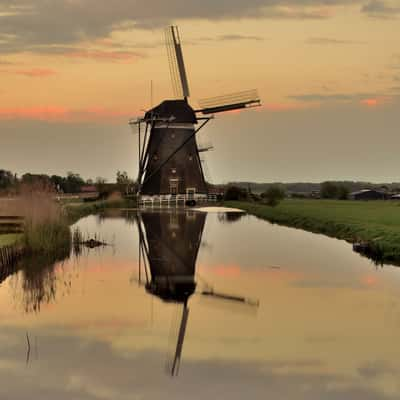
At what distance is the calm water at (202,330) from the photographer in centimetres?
901

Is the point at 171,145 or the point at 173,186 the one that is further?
the point at 173,186

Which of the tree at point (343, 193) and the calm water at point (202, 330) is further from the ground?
the tree at point (343, 193)

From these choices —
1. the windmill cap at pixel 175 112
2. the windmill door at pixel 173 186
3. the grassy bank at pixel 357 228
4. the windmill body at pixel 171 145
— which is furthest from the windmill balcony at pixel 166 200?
the grassy bank at pixel 357 228

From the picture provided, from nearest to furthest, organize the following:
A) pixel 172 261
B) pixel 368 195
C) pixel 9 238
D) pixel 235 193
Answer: pixel 172 261 < pixel 9 238 < pixel 235 193 < pixel 368 195

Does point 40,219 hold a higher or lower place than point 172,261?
higher

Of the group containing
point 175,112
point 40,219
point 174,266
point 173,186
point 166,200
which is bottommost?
point 174,266

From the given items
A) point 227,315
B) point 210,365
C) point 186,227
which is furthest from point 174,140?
point 210,365

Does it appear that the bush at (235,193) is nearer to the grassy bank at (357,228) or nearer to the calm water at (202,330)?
the grassy bank at (357,228)

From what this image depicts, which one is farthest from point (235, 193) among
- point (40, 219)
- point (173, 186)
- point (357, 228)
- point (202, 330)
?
point (202, 330)

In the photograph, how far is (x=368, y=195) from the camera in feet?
370

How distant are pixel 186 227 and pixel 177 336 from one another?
23.1 m

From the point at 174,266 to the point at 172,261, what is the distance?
3.61 feet

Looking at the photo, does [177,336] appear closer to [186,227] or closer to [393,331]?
[393,331]

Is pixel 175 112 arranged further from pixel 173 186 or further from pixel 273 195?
pixel 273 195
